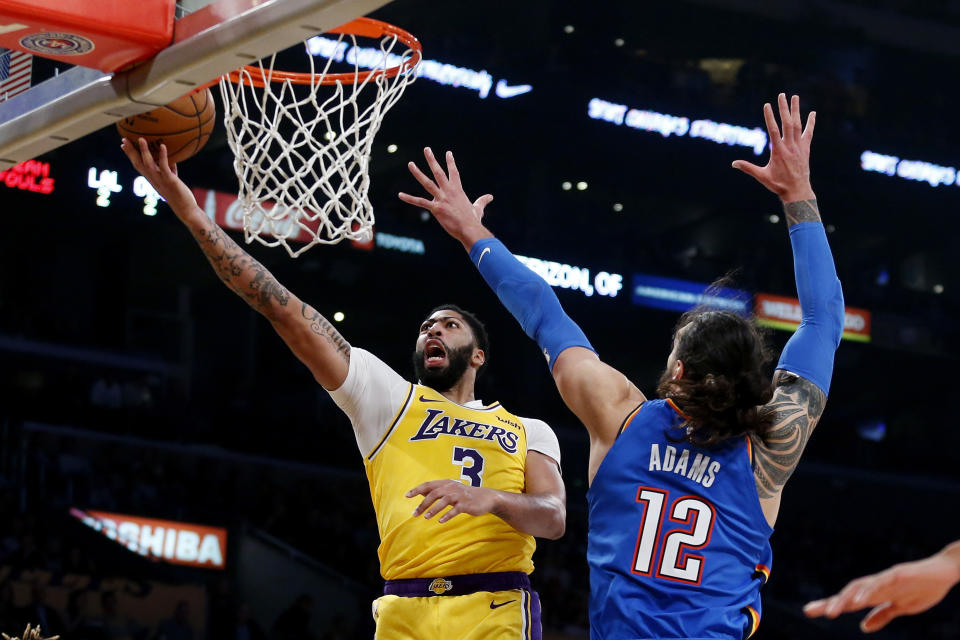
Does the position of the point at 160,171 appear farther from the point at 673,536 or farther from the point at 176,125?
the point at 673,536

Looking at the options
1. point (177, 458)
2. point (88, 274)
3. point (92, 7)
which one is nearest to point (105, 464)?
point (177, 458)

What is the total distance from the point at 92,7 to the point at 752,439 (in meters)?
2.09

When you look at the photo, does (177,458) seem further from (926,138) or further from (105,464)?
(926,138)

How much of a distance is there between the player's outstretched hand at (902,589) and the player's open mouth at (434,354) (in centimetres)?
253

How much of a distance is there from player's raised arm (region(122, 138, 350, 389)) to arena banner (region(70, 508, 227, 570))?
375 inches

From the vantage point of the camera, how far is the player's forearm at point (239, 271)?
150 inches

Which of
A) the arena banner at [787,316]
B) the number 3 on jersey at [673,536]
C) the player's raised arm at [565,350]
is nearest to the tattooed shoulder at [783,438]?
the number 3 on jersey at [673,536]

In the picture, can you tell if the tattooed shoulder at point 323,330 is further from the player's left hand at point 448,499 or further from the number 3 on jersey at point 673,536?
the number 3 on jersey at point 673,536

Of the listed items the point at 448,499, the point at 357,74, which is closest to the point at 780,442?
the point at 448,499

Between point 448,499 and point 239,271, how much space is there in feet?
3.87

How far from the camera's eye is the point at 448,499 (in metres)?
3.09

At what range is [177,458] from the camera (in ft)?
50.4

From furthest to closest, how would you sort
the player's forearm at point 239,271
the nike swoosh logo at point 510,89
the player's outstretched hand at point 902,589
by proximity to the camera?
the nike swoosh logo at point 510,89, the player's forearm at point 239,271, the player's outstretched hand at point 902,589

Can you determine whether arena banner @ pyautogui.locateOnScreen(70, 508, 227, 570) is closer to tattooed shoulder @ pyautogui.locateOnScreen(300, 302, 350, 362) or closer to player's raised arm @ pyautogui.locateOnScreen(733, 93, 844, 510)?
tattooed shoulder @ pyautogui.locateOnScreen(300, 302, 350, 362)
